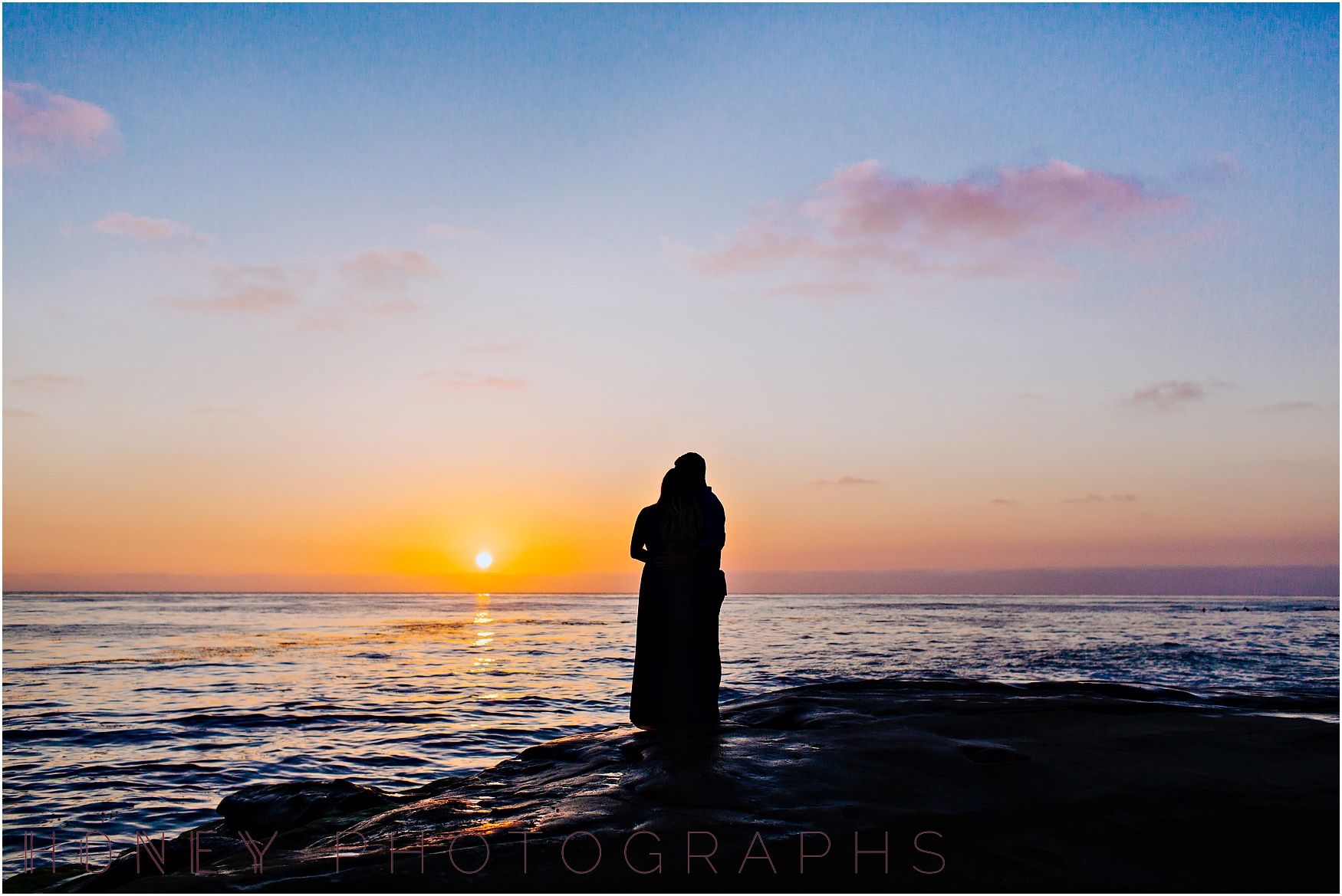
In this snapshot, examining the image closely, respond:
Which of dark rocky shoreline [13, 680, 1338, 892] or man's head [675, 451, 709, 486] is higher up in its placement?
man's head [675, 451, 709, 486]

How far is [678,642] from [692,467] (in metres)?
1.61

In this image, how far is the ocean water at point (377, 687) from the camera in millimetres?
7773

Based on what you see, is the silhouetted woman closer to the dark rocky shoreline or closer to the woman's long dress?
the woman's long dress

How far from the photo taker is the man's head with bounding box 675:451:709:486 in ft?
23.6

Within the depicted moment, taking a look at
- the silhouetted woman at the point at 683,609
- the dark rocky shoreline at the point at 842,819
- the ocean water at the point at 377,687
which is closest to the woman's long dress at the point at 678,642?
the silhouetted woman at the point at 683,609

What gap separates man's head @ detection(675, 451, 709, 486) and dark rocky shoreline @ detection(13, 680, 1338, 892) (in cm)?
224

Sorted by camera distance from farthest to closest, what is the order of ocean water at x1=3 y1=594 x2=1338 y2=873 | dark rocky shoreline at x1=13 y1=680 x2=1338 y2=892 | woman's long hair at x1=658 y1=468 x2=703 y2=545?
ocean water at x1=3 y1=594 x2=1338 y2=873 < woman's long hair at x1=658 y1=468 x2=703 y2=545 < dark rocky shoreline at x1=13 y1=680 x2=1338 y2=892

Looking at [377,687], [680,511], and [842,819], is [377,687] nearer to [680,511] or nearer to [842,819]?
[680,511]

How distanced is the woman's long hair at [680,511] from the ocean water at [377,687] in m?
3.36

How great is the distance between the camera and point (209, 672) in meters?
16.7

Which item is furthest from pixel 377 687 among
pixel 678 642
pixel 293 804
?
pixel 293 804

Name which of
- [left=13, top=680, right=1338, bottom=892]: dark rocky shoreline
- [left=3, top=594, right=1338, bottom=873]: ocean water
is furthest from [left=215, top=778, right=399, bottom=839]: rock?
[left=3, top=594, right=1338, bottom=873]: ocean water

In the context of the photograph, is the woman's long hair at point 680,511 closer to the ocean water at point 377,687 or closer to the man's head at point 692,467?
the man's head at point 692,467

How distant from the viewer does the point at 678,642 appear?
718 centimetres
